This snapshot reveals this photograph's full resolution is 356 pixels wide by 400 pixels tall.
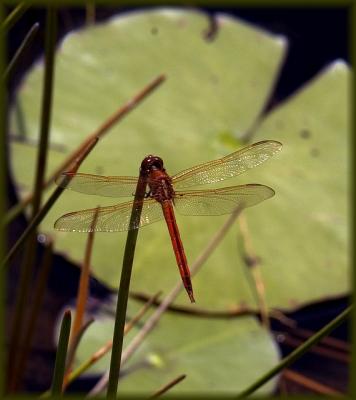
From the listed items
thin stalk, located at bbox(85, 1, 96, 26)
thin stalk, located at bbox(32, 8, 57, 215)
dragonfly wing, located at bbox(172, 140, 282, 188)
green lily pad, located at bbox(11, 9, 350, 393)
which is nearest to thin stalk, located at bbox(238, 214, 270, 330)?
green lily pad, located at bbox(11, 9, 350, 393)

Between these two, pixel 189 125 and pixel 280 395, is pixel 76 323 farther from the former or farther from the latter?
pixel 189 125

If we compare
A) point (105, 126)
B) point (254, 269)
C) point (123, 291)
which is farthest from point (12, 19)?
point (254, 269)

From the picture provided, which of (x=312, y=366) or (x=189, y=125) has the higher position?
(x=189, y=125)

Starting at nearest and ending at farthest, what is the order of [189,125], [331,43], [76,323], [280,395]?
[76,323] → [280,395] → [189,125] → [331,43]

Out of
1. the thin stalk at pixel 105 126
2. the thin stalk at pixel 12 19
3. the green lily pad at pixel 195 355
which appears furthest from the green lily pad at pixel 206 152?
the thin stalk at pixel 12 19

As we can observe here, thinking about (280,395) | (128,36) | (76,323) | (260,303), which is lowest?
(280,395)

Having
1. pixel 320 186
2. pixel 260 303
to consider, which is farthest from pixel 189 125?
pixel 260 303

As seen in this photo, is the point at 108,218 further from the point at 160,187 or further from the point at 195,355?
the point at 195,355

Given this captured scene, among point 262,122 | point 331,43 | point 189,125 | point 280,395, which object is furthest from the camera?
point 331,43
